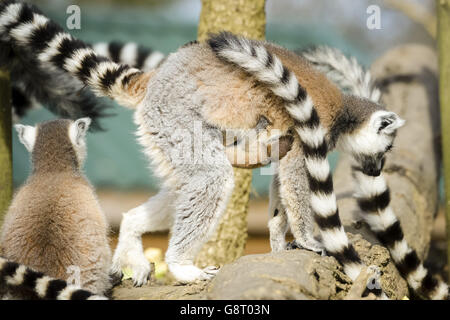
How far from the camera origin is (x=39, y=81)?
5008mm

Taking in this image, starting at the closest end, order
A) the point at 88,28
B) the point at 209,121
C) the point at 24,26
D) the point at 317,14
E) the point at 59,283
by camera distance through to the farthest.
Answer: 1. the point at 59,283
2. the point at 209,121
3. the point at 24,26
4. the point at 88,28
5. the point at 317,14

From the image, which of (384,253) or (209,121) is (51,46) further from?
(384,253)

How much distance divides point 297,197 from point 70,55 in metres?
2.00

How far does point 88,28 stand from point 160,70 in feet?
16.2

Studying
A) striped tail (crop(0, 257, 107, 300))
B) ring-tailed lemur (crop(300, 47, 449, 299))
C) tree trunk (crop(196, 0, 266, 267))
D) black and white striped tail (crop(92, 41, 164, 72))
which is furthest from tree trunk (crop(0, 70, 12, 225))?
ring-tailed lemur (crop(300, 47, 449, 299))

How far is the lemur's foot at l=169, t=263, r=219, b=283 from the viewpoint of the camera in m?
3.63

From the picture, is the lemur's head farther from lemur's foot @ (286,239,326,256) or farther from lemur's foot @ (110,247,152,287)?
lemur's foot @ (110,247,152,287)

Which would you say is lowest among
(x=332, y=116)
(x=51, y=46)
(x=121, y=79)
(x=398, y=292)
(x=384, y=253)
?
(x=398, y=292)

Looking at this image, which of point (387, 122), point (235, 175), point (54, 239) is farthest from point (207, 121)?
point (235, 175)

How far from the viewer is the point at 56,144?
3.85 metres

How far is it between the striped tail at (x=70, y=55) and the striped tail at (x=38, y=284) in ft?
5.02

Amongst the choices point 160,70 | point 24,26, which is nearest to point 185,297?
point 160,70

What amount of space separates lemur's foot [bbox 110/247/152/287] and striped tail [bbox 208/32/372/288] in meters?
1.31

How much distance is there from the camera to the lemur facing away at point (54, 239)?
3.05m
